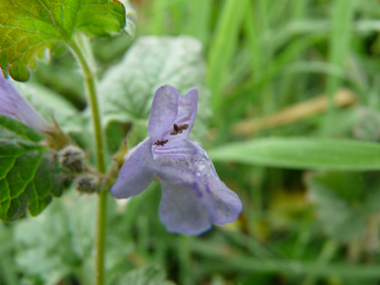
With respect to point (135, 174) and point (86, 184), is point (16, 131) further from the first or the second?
point (135, 174)

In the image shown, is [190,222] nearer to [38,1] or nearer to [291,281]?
[38,1]

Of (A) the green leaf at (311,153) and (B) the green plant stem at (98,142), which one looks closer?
(B) the green plant stem at (98,142)

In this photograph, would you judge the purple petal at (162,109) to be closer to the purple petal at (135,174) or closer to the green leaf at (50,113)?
the purple petal at (135,174)

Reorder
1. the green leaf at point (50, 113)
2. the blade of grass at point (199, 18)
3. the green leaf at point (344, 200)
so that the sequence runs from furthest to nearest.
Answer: the blade of grass at point (199, 18), the green leaf at point (344, 200), the green leaf at point (50, 113)

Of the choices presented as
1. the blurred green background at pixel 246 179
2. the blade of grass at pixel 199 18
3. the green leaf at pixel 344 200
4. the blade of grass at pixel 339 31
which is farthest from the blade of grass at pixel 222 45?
the green leaf at pixel 344 200

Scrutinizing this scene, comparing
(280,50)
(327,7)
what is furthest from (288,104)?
(327,7)

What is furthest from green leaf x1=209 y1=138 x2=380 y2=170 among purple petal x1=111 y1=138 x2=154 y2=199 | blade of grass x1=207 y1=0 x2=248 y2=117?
purple petal x1=111 y1=138 x2=154 y2=199
